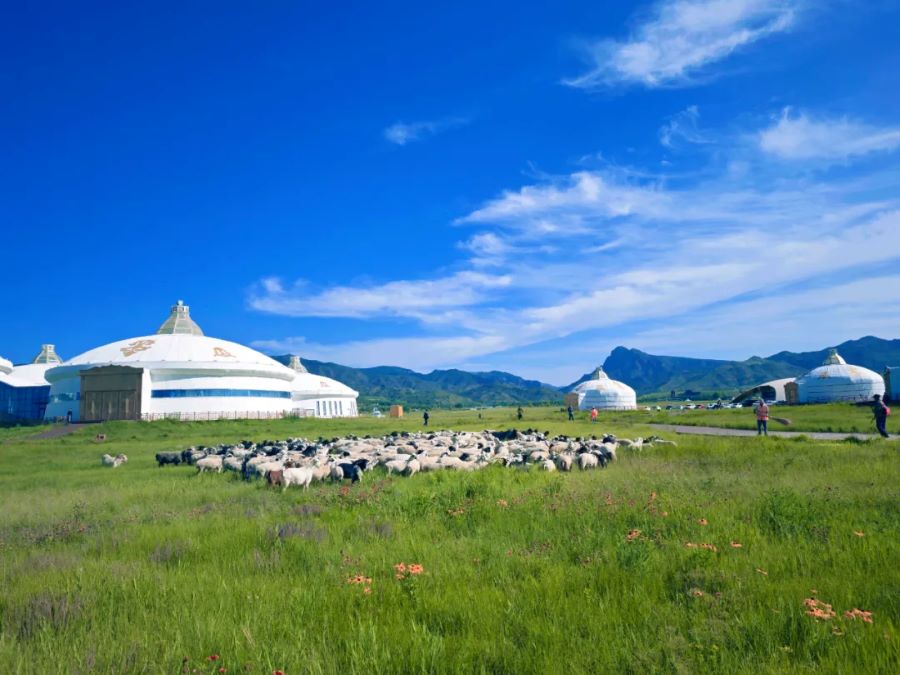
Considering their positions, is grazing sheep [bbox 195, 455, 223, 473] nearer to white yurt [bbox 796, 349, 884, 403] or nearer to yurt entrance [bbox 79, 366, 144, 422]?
yurt entrance [bbox 79, 366, 144, 422]

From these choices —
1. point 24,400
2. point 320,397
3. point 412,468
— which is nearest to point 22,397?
point 24,400

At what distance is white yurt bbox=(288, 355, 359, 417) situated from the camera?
320ft

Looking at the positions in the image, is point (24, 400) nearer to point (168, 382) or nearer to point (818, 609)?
point (168, 382)

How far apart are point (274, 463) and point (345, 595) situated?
13776mm

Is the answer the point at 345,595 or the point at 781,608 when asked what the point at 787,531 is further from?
the point at 345,595

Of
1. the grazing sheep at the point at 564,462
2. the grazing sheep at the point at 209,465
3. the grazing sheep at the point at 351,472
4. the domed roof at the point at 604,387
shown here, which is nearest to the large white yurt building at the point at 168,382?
the grazing sheep at the point at 209,465

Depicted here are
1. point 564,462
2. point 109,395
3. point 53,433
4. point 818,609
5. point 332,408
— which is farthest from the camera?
point 332,408

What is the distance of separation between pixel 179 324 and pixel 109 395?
2406 centimetres

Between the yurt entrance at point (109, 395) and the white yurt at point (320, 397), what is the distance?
1117 inches

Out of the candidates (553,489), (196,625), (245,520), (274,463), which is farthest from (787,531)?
(274,463)

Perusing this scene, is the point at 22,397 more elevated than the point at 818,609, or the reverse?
the point at 22,397

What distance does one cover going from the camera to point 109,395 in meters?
64.6

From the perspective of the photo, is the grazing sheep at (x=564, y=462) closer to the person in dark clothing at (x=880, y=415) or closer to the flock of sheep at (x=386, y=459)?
the flock of sheep at (x=386, y=459)

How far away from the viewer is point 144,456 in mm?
30094
